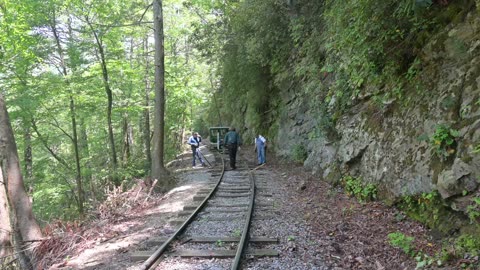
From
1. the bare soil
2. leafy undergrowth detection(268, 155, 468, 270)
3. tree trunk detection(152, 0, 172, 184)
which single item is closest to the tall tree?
tree trunk detection(152, 0, 172, 184)

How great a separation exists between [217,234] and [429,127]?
4363mm

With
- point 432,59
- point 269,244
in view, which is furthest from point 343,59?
point 269,244

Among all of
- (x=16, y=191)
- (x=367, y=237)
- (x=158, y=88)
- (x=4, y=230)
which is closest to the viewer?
(x=367, y=237)

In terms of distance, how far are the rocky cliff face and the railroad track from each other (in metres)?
2.78

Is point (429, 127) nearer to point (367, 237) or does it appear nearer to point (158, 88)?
point (367, 237)

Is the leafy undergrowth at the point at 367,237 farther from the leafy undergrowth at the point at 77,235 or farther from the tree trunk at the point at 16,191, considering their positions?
the tree trunk at the point at 16,191

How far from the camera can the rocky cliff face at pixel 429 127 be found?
16.8ft

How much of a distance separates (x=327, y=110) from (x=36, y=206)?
15.1 metres

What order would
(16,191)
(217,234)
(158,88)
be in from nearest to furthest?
(217,234)
(16,191)
(158,88)

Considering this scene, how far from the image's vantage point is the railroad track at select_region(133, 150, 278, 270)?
5.33 m

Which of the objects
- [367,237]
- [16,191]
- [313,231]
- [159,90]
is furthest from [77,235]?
[159,90]

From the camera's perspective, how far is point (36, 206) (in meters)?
17.1

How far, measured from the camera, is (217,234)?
21.2ft

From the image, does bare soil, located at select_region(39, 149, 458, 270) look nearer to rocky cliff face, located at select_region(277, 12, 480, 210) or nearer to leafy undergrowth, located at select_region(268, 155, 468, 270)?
leafy undergrowth, located at select_region(268, 155, 468, 270)
